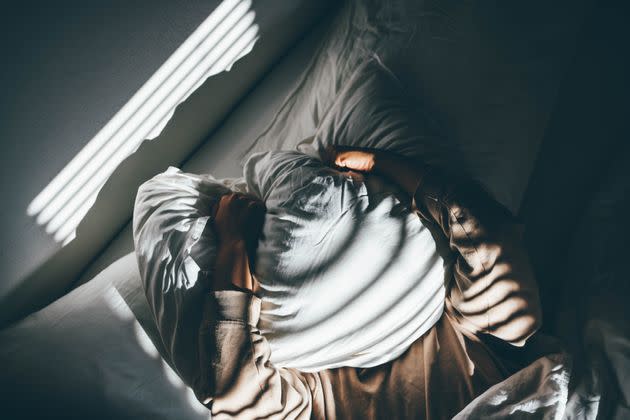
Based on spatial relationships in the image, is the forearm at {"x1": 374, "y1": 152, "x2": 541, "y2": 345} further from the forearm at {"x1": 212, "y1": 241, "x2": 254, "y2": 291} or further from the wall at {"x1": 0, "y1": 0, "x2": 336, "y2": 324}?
the wall at {"x1": 0, "y1": 0, "x2": 336, "y2": 324}

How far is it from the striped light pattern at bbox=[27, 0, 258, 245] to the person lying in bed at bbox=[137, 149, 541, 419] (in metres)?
0.32

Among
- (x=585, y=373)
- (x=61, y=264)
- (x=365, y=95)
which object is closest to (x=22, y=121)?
(x=61, y=264)

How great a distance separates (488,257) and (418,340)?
0.24 metres

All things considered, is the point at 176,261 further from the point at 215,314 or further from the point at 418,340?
the point at 418,340

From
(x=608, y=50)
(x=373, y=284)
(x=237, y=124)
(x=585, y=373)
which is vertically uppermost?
(x=237, y=124)

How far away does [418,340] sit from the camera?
0.74m

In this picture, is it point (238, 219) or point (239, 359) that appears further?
point (238, 219)

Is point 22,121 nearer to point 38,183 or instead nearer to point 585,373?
point 38,183

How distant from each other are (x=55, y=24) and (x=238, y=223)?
1.55 feet

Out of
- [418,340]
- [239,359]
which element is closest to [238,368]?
[239,359]

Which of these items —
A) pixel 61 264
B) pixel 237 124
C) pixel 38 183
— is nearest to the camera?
pixel 38 183

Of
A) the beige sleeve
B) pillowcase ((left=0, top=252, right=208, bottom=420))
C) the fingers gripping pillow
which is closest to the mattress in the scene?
pillowcase ((left=0, top=252, right=208, bottom=420))

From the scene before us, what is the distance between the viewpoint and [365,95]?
80cm

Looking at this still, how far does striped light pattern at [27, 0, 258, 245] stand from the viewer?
2.56 ft
